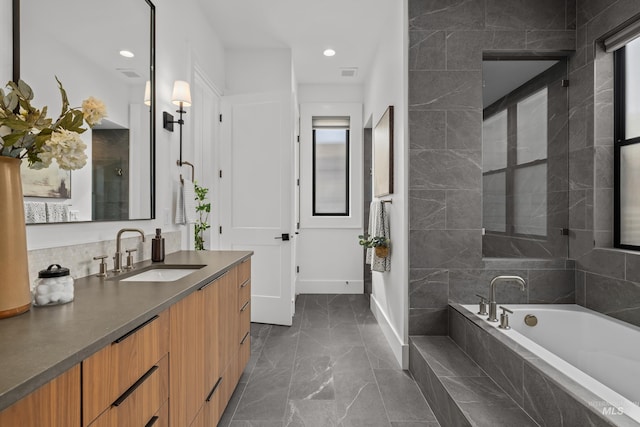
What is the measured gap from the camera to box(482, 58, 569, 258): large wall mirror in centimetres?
262

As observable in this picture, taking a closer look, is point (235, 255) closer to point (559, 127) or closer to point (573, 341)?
point (573, 341)

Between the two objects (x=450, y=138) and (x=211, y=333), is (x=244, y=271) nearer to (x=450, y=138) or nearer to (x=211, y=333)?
(x=211, y=333)

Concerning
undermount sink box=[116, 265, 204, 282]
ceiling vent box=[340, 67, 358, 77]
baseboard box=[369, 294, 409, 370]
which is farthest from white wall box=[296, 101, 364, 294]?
undermount sink box=[116, 265, 204, 282]

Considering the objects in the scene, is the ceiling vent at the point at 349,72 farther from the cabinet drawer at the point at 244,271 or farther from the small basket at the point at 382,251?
the cabinet drawer at the point at 244,271

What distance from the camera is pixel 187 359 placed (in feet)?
4.50

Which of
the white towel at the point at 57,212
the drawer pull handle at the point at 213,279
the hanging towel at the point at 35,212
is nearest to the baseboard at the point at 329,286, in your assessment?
the drawer pull handle at the point at 213,279

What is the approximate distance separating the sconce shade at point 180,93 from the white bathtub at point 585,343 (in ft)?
7.82

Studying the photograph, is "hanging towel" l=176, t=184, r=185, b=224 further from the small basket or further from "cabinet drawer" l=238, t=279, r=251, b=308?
the small basket

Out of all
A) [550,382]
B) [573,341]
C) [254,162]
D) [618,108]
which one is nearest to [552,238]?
[573,341]

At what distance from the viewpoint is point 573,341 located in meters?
2.29

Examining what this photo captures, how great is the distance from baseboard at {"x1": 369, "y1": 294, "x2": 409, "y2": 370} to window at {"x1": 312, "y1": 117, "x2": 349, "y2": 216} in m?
1.48

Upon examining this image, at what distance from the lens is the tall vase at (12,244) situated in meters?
0.92

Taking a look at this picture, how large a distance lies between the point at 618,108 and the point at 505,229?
106 centimetres

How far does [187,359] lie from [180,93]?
66.0 inches
